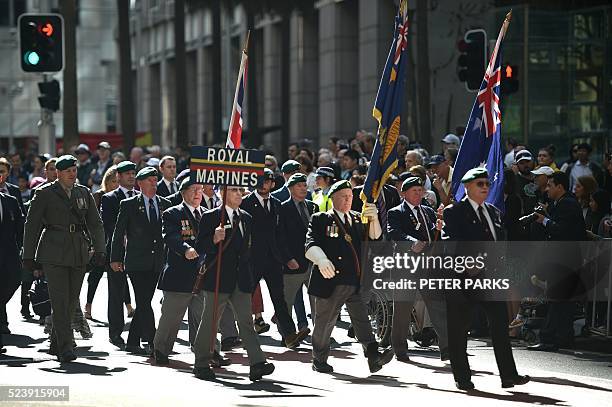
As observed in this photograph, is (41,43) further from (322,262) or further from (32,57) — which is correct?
(322,262)

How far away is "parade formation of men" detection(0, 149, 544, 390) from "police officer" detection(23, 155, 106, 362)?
11 millimetres

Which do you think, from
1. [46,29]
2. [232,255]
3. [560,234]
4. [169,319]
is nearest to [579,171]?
[560,234]

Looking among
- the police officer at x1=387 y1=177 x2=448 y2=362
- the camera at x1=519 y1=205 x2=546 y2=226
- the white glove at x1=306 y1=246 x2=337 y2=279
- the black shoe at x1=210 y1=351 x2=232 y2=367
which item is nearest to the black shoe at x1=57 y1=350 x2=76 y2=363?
the black shoe at x1=210 y1=351 x2=232 y2=367

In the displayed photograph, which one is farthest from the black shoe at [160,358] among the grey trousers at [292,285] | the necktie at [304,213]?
the necktie at [304,213]

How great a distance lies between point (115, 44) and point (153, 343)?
265 ft

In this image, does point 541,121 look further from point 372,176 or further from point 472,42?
point 372,176

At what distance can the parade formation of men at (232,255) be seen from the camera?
13.4 meters

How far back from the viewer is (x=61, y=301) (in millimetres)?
14742

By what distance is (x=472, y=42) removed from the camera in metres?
22.0

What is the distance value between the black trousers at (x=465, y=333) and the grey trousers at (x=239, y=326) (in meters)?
1.72

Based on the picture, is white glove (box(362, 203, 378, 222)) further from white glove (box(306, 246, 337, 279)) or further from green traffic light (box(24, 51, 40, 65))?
green traffic light (box(24, 51, 40, 65))

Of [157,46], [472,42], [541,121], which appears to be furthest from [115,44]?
[472,42]

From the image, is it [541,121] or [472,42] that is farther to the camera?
[541,121]

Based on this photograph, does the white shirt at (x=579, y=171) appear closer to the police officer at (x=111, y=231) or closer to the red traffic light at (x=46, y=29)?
the police officer at (x=111, y=231)
